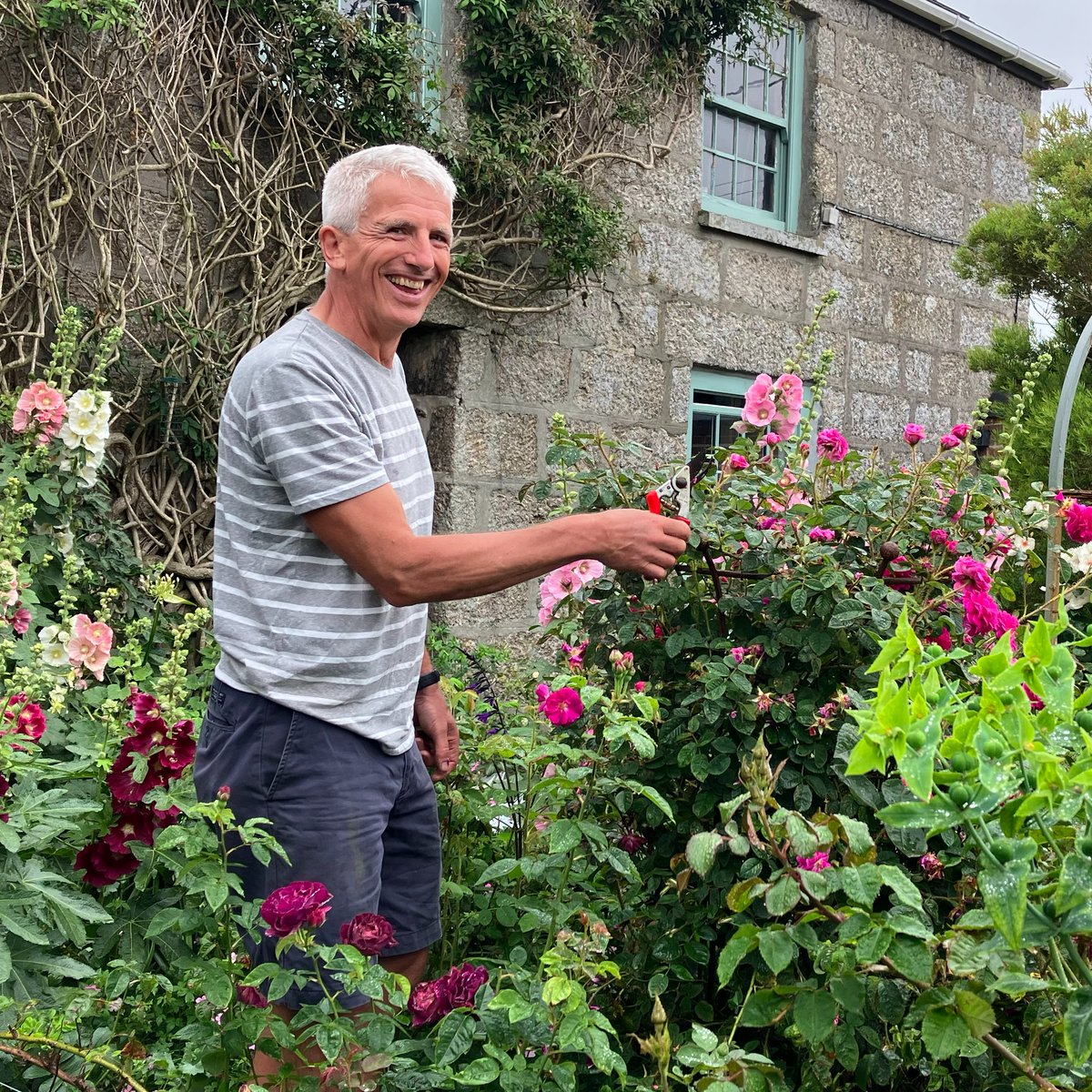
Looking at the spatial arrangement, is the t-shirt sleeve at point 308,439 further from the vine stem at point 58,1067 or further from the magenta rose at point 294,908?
the vine stem at point 58,1067

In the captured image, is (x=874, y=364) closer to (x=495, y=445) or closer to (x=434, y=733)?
(x=495, y=445)

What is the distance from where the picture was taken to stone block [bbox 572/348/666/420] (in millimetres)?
5582

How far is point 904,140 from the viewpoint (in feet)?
23.3

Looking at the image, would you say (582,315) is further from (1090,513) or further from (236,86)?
(1090,513)

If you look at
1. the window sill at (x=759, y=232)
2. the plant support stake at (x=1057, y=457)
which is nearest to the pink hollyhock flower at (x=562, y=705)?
the plant support stake at (x=1057, y=457)

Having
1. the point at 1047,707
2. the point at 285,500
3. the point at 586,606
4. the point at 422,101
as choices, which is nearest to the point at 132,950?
the point at 285,500

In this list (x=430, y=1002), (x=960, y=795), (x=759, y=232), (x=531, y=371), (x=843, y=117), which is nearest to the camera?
(x=960, y=795)

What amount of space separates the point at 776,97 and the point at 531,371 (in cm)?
252

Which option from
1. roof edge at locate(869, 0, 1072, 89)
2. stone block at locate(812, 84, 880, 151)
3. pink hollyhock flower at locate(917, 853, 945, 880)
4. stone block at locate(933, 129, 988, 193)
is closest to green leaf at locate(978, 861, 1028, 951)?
pink hollyhock flower at locate(917, 853, 945, 880)

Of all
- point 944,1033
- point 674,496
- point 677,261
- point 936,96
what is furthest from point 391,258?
point 936,96

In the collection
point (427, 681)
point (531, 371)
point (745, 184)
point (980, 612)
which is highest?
point (745, 184)

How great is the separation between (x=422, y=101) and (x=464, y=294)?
826mm

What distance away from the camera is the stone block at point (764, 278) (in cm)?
619

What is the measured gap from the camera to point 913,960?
1306 mm
